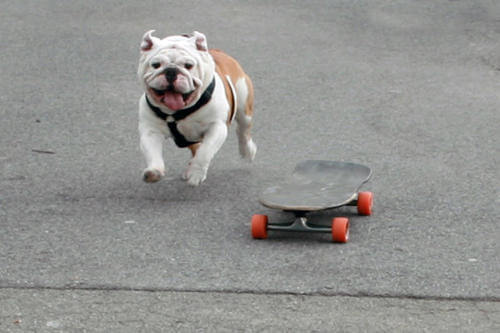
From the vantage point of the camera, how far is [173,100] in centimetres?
607

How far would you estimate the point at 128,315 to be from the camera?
4.60 meters

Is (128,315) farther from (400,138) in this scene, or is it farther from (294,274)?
(400,138)

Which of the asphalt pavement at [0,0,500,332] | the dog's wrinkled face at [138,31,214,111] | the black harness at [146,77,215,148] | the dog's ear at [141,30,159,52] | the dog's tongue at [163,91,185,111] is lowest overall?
the asphalt pavement at [0,0,500,332]

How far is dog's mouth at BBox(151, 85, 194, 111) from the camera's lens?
19.8ft

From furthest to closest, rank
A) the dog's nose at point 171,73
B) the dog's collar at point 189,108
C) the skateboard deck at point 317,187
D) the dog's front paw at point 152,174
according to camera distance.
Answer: the dog's collar at point 189,108 < the dog's front paw at point 152,174 < the dog's nose at point 171,73 < the skateboard deck at point 317,187

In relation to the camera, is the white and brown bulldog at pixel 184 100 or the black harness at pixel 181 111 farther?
the black harness at pixel 181 111

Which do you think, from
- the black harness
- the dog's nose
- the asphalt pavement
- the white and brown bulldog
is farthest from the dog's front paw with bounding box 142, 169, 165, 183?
the dog's nose

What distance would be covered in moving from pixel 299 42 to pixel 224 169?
184 inches

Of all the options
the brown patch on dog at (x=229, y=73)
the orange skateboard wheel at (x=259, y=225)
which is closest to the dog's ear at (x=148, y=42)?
the brown patch on dog at (x=229, y=73)

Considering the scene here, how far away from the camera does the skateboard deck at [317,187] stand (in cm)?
564

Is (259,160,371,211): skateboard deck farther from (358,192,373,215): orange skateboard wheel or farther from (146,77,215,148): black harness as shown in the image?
(146,77,215,148): black harness

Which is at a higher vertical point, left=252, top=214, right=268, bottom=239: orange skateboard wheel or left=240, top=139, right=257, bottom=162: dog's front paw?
left=252, top=214, right=268, bottom=239: orange skateboard wheel

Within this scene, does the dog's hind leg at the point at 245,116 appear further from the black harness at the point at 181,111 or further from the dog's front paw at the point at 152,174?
the dog's front paw at the point at 152,174

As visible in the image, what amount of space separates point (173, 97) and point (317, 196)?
3.51 ft
